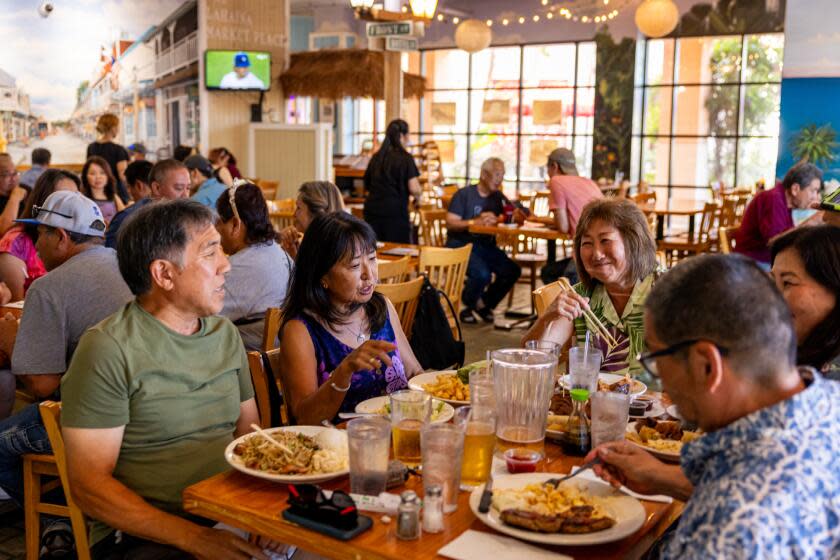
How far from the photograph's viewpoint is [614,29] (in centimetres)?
1375

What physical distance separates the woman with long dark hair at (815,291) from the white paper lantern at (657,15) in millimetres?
8564

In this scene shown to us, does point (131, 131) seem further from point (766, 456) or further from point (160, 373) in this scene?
point (766, 456)

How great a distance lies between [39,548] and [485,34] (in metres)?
9.86

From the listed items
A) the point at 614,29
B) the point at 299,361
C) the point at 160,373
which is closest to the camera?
the point at 160,373

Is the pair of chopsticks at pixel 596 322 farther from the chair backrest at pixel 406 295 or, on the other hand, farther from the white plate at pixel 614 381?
the chair backrest at pixel 406 295

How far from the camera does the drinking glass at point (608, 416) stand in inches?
79.2

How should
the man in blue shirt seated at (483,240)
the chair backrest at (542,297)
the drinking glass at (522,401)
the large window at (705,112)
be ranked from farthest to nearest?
the large window at (705,112)
the man in blue shirt seated at (483,240)
the chair backrest at (542,297)
the drinking glass at (522,401)

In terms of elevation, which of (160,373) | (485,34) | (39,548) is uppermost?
(485,34)

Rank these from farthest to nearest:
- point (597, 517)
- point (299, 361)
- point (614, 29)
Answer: point (614, 29) → point (299, 361) → point (597, 517)

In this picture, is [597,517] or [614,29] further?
[614,29]

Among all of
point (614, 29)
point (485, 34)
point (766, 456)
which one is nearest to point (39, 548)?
point (766, 456)

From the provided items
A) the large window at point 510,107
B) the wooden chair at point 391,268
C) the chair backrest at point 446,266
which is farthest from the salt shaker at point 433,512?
the large window at point 510,107

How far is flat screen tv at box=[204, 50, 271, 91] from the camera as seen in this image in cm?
1182

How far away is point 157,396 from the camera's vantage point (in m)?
2.13
